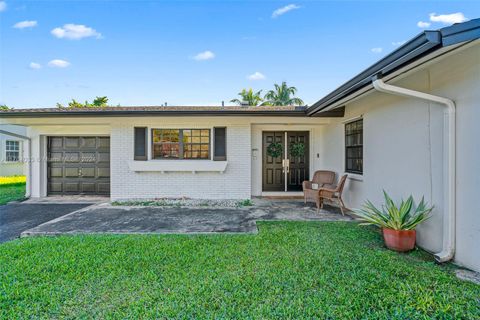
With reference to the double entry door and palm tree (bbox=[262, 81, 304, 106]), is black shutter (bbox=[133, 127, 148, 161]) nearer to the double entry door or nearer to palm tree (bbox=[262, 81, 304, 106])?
the double entry door

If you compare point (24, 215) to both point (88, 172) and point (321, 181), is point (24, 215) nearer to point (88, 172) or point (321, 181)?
point (88, 172)

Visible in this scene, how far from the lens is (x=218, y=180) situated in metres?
7.43

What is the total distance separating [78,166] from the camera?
8.16 metres

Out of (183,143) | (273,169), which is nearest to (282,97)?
(273,169)

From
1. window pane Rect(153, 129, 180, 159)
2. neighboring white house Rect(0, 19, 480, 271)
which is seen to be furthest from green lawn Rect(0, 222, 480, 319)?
window pane Rect(153, 129, 180, 159)

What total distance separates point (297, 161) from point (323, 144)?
107 centimetres

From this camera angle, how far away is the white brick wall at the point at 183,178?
735cm

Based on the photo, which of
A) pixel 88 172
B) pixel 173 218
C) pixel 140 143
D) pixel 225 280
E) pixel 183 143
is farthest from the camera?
pixel 88 172

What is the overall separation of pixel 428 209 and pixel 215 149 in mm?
5448

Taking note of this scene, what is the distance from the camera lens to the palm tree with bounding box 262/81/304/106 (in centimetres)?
2567

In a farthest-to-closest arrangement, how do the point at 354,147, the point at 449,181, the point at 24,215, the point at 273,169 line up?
1. the point at 273,169
2. the point at 354,147
3. the point at 24,215
4. the point at 449,181

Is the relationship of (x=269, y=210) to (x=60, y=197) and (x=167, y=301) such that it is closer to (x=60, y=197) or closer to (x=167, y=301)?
(x=167, y=301)

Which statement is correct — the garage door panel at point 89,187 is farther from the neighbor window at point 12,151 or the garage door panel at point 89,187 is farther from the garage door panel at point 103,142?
the neighbor window at point 12,151

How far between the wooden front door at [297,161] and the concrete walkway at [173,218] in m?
1.57
